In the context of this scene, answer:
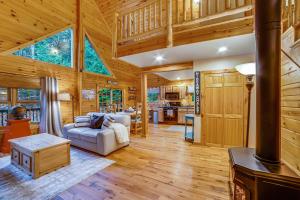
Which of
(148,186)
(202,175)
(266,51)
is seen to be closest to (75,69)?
(148,186)

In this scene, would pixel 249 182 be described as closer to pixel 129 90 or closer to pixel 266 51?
pixel 266 51

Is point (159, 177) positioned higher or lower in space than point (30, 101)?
lower

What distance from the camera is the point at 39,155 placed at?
2.50 meters

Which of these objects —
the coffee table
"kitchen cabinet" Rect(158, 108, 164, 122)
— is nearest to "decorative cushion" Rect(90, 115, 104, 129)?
the coffee table

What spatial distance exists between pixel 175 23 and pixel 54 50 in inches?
166

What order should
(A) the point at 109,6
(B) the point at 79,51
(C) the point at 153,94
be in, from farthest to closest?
1. (C) the point at 153,94
2. (A) the point at 109,6
3. (B) the point at 79,51

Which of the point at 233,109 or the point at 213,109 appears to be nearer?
the point at 233,109

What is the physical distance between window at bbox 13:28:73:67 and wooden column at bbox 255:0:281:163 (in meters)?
5.54

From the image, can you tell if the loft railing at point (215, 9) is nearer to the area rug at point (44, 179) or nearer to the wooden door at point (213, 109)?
the wooden door at point (213, 109)

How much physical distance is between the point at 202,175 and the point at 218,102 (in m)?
2.08

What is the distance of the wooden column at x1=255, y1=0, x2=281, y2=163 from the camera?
4.49 feet

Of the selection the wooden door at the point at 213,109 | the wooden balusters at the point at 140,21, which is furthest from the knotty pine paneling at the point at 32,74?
the wooden door at the point at 213,109

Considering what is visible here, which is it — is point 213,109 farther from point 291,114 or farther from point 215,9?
point 215,9

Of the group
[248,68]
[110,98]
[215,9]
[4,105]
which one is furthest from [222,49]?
[4,105]
